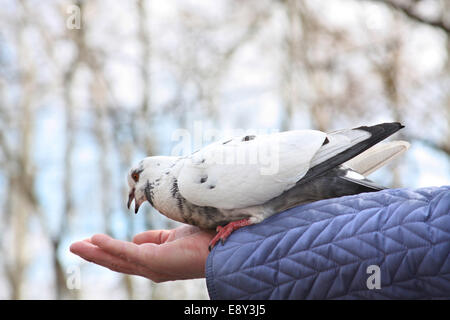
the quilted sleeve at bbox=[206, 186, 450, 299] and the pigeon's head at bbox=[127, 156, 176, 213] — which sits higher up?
the pigeon's head at bbox=[127, 156, 176, 213]

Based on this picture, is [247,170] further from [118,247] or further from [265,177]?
[118,247]

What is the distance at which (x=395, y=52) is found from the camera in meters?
8.19

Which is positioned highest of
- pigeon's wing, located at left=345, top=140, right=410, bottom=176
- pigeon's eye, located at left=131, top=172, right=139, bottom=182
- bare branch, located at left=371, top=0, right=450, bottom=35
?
bare branch, located at left=371, top=0, right=450, bottom=35

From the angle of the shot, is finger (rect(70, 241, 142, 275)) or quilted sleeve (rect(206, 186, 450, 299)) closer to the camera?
quilted sleeve (rect(206, 186, 450, 299))

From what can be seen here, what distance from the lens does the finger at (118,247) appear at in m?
1.99

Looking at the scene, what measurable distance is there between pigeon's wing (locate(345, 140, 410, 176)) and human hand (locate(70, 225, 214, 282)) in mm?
798

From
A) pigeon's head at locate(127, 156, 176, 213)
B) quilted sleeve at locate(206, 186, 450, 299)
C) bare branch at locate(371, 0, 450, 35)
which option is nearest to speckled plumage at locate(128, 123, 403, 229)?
pigeon's head at locate(127, 156, 176, 213)

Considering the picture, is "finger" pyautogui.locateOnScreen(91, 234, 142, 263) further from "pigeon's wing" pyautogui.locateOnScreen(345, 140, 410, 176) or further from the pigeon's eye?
"pigeon's wing" pyautogui.locateOnScreen(345, 140, 410, 176)

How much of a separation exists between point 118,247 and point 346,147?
41.7 inches

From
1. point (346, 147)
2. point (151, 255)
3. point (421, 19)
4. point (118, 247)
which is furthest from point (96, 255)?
point (421, 19)

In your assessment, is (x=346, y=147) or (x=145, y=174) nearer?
(x=346, y=147)

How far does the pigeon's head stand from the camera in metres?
2.40

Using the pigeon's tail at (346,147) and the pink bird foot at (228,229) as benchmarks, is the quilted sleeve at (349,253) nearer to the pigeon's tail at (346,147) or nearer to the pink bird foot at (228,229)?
the pink bird foot at (228,229)

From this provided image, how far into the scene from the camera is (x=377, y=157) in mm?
2320
